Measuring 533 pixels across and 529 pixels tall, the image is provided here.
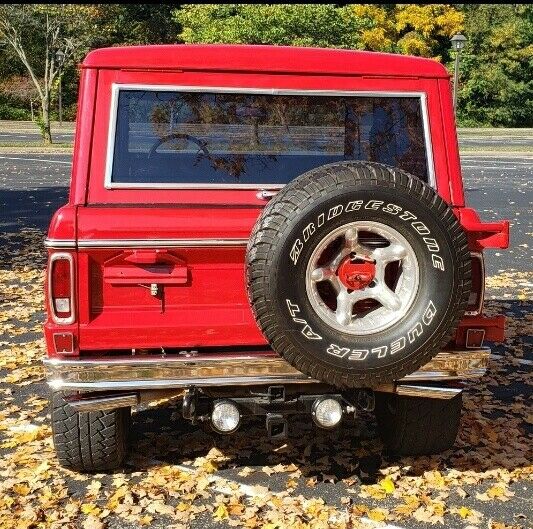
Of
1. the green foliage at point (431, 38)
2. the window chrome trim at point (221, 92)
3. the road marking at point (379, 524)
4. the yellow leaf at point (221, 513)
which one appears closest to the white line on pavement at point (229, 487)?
the yellow leaf at point (221, 513)

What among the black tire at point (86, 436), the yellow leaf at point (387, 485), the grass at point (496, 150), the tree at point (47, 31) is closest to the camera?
the black tire at point (86, 436)

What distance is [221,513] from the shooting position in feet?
12.3

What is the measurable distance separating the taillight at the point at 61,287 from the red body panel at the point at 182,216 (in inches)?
1.3

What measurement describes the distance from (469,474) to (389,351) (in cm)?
132

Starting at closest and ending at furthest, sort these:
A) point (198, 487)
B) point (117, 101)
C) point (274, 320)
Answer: point (274, 320) → point (117, 101) → point (198, 487)

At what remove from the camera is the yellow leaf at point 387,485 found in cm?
403

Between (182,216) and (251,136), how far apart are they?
2.18 ft

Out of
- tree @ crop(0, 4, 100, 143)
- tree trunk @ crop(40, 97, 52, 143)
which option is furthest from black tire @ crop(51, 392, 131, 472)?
tree trunk @ crop(40, 97, 52, 143)

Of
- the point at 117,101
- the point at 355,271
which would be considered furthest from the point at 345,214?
the point at 117,101

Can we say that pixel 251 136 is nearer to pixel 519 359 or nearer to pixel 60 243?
pixel 60 243

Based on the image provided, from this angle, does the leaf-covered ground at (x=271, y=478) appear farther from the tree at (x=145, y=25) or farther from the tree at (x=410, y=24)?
the tree at (x=145, y=25)

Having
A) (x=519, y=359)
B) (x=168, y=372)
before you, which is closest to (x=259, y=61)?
(x=168, y=372)

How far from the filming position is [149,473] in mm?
4188

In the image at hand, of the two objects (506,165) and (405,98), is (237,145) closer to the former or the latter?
(405,98)
